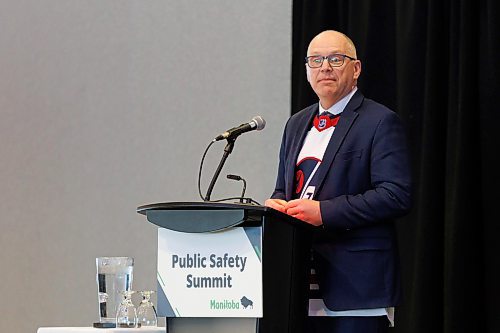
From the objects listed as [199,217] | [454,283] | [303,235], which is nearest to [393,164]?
[303,235]

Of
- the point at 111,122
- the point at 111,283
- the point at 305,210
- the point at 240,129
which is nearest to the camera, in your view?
the point at 305,210

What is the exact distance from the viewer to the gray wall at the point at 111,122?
14.6 feet

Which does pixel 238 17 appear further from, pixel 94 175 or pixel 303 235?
pixel 303 235

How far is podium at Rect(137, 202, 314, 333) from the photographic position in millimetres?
1955

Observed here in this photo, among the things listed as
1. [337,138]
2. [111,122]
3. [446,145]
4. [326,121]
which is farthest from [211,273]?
[111,122]

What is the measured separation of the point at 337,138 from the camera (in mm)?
2457

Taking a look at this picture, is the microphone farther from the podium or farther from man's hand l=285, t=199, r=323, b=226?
the podium

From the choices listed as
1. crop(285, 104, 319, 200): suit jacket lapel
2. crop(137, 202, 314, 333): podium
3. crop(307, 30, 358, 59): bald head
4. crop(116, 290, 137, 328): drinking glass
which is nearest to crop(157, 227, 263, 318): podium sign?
crop(137, 202, 314, 333): podium

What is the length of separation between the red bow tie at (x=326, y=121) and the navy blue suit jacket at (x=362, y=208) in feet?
0.18

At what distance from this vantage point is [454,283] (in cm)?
356

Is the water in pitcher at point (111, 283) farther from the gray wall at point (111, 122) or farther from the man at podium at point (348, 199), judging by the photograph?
the gray wall at point (111, 122)

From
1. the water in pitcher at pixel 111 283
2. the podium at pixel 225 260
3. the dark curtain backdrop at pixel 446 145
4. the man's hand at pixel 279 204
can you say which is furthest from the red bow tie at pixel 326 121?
the dark curtain backdrop at pixel 446 145

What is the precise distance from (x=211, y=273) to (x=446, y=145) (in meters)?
2.02

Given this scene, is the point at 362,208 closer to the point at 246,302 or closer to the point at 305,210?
the point at 305,210
